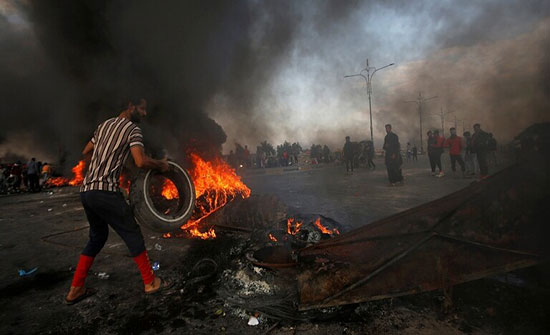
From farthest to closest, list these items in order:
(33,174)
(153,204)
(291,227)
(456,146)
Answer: (33,174)
(456,146)
(291,227)
(153,204)

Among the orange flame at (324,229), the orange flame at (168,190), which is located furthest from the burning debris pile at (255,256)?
the orange flame at (168,190)

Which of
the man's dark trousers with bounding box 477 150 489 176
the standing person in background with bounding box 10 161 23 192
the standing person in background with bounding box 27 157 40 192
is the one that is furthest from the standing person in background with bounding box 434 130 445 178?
the standing person in background with bounding box 10 161 23 192

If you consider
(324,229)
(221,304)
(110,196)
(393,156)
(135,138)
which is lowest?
(221,304)

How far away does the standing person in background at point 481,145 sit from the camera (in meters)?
8.64

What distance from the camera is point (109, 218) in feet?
8.62

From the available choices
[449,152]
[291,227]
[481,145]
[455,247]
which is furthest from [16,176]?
[481,145]

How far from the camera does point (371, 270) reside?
7.53ft

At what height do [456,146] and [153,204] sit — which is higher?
[456,146]

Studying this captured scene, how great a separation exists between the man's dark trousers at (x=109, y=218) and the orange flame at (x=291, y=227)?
2340mm

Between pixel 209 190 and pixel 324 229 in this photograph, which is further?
pixel 209 190

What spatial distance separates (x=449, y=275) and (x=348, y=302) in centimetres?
87

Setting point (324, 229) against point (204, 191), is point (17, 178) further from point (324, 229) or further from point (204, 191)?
point (324, 229)

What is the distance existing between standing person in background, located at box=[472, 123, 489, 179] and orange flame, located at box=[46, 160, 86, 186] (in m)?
21.4

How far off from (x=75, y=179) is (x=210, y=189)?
1741 centimetres
